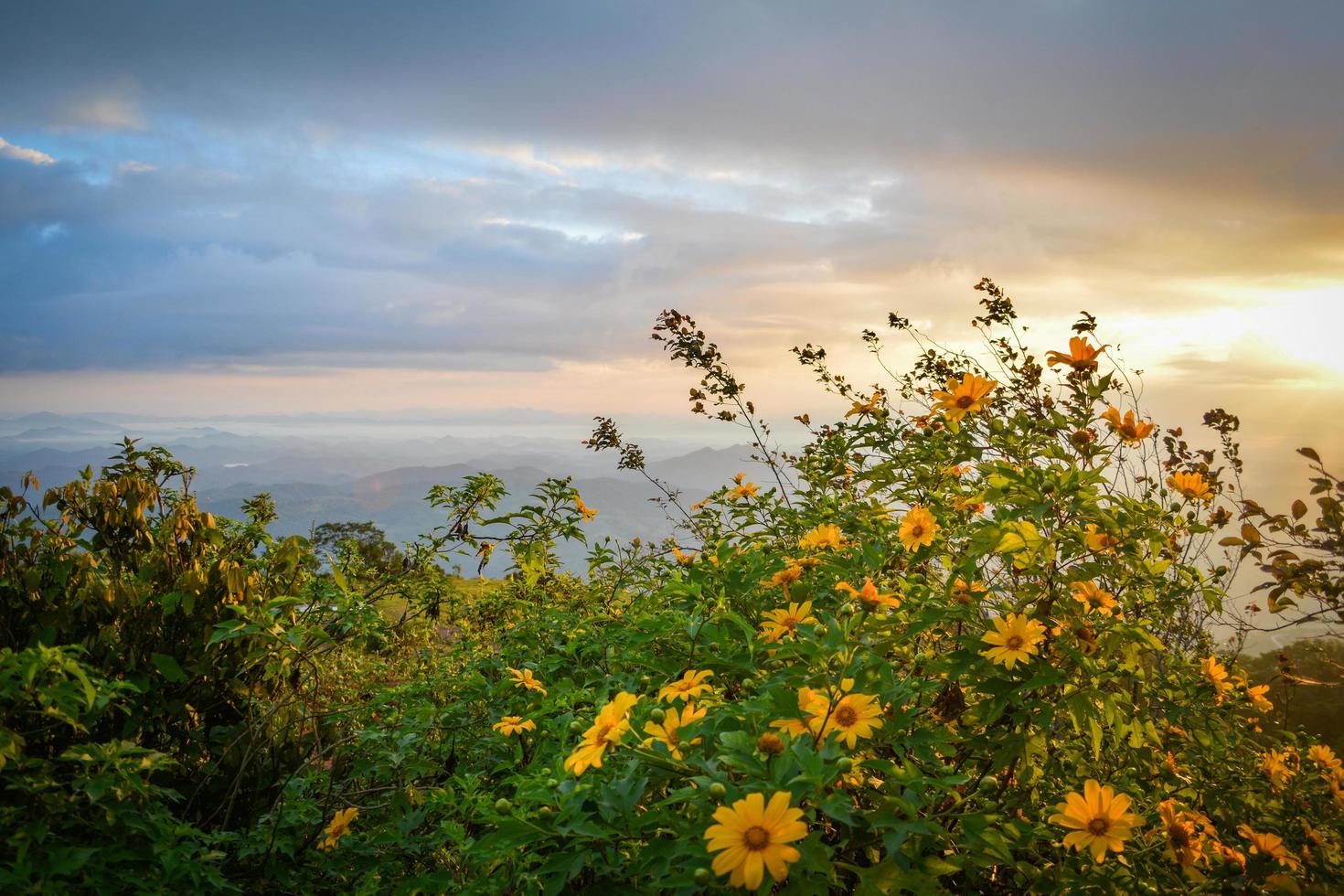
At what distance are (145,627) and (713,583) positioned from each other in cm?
215

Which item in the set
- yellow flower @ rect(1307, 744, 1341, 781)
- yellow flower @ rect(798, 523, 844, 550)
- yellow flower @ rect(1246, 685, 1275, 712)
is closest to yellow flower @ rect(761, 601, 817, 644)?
yellow flower @ rect(798, 523, 844, 550)

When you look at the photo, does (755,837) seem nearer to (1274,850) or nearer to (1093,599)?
(1093,599)

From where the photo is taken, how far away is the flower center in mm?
1016

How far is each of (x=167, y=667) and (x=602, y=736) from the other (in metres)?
2.05

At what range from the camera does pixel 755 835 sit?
1020 millimetres

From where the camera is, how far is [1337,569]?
166cm

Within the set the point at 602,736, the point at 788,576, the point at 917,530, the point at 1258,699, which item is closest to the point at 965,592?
the point at 917,530

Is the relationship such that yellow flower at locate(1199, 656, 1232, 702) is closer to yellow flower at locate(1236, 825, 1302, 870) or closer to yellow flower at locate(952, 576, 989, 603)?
yellow flower at locate(1236, 825, 1302, 870)

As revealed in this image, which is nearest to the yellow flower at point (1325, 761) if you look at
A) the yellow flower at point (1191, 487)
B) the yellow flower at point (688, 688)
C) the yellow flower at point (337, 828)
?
the yellow flower at point (1191, 487)

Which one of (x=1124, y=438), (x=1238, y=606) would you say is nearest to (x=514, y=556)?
(x=1124, y=438)

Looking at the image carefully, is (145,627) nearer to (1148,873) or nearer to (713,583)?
(713,583)

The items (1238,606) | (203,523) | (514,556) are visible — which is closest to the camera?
(203,523)

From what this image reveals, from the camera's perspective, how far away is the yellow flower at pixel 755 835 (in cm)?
98

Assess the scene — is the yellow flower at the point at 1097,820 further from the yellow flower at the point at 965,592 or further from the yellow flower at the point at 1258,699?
the yellow flower at the point at 1258,699
